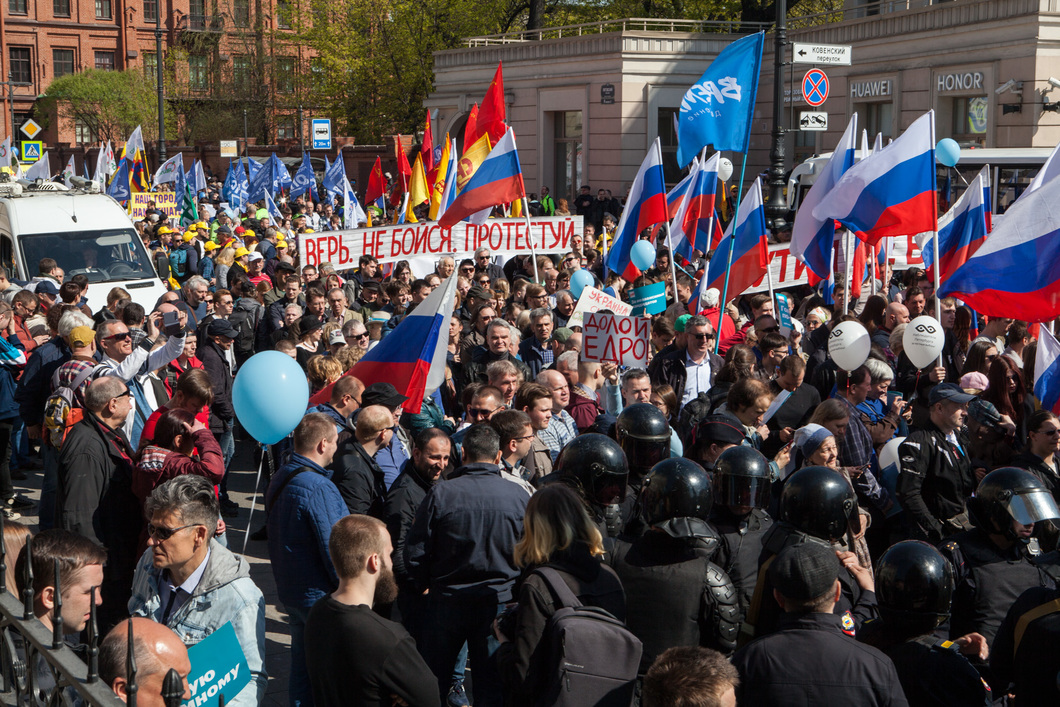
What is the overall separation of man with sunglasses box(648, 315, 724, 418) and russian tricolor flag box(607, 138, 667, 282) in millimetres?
2956

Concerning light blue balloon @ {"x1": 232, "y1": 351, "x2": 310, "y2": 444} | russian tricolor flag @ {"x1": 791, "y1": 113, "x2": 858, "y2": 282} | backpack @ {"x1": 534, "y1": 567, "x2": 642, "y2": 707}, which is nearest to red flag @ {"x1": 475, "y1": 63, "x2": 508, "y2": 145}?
russian tricolor flag @ {"x1": 791, "y1": 113, "x2": 858, "y2": 282}

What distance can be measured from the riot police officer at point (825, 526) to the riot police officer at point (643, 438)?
943 mm

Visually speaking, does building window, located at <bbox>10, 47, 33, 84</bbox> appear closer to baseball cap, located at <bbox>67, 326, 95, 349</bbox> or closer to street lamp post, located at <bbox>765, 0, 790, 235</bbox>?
street lamp post, located at <bbox>765, 0, 790, 235</bbox>

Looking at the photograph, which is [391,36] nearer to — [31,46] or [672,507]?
[31,46]

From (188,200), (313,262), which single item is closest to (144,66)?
(188,200)

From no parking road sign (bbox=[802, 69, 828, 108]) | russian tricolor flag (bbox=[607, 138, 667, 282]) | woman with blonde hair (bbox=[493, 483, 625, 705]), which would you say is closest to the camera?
woman with blonde hair (bbox=[493, 483, 625, 705])

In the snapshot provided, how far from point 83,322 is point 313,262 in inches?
130

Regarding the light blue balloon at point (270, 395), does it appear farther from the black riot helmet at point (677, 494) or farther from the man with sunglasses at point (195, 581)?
the black riot helmet at point (677, 494)

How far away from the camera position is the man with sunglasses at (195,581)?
3791mm

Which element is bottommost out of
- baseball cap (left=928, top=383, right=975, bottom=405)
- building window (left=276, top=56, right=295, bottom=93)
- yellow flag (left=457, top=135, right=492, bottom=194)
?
baseball cap (left=928, top=383, right=975, bottom=405)

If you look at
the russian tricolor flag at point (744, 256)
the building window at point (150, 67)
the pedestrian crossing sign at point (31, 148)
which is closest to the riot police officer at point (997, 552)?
the russian tricolor flag at point (744, 256)

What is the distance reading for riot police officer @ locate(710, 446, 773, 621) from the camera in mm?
4348

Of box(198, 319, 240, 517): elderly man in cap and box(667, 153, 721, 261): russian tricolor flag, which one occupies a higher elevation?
box(667, 153, 721, 261): russian tricolor flag

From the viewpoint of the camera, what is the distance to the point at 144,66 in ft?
208
